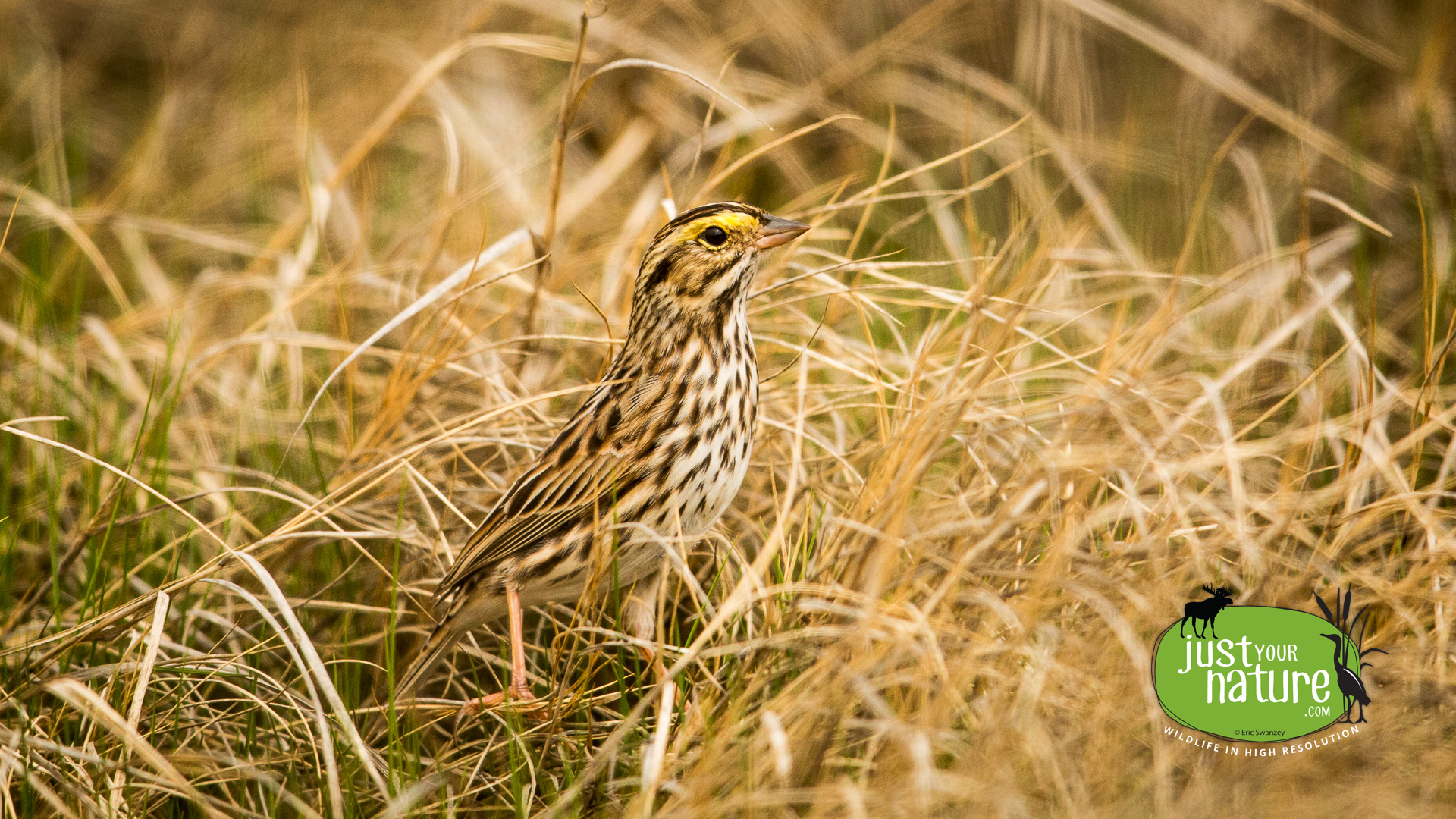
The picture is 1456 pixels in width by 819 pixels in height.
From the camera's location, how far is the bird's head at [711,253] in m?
3.78

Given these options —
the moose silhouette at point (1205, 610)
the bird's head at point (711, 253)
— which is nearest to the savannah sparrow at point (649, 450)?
the bird's head at point (711, 253)

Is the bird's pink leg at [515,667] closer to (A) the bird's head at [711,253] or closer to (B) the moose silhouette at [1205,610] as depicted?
(A) the bird's head at [711,253]

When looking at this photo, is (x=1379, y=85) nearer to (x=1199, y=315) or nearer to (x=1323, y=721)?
(x=1199, y=315)

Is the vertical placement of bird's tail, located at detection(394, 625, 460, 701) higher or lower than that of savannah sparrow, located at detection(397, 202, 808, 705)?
lower

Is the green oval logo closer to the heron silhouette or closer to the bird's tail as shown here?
the heron silhouette

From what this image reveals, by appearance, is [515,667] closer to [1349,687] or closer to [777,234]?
[777,234]

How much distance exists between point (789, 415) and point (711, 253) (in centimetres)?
94

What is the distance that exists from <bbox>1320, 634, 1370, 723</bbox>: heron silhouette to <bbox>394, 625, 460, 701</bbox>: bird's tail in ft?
8.78

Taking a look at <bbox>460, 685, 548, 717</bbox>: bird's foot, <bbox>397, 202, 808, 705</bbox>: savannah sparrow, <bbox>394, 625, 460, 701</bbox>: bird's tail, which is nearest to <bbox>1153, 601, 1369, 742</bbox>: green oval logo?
<bbox>397, 202, 808, 705</bbox>: savannah sparrow

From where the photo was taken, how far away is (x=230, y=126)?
8.67 metres

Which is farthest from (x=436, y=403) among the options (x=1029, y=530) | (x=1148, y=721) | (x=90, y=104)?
(x=90, y=104)

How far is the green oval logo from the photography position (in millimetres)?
3043

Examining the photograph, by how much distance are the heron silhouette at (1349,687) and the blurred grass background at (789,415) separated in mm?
53

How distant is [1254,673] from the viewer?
3.15 meters
